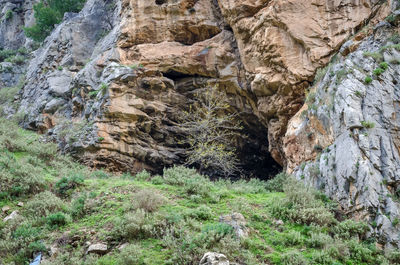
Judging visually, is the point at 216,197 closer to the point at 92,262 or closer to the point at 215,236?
the point at 215,236

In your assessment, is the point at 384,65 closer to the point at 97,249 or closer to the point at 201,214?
the point at 201,214

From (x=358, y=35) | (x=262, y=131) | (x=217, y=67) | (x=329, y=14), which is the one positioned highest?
(x=329, y=14)

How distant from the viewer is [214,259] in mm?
6230

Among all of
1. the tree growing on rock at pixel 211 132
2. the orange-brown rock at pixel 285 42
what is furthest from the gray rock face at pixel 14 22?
A: the orange-brown rock at pixel 285 42

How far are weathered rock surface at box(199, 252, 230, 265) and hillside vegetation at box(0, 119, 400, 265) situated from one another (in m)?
0.35

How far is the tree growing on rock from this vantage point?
1486 cm

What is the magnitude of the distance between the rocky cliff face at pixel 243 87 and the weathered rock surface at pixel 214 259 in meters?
4.45

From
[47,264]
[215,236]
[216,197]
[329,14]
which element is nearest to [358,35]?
[329,14]

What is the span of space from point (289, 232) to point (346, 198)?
223 centimetres

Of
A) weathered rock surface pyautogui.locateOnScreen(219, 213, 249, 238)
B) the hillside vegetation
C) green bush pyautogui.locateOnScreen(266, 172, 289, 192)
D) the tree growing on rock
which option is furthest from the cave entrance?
weathered rock surface pyautogui.locateOnScreen(219, 213, 249, 238)

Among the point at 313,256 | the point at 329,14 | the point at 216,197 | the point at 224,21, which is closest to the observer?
the point at 313,256

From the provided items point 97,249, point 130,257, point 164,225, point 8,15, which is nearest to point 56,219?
point 97,249

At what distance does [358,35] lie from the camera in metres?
12.6

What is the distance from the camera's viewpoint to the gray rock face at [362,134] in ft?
28.2
